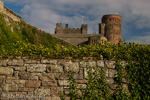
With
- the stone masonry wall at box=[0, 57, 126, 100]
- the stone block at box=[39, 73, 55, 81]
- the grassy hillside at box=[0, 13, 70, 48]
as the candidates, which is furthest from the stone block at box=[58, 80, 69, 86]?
the grassy hillside at box=[0, 13, 70, 48]

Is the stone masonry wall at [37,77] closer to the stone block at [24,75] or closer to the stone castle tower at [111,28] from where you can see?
the stone block at [24,75]

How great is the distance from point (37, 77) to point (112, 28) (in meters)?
52.7

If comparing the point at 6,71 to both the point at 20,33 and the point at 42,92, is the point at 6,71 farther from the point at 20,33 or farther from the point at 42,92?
the point at 20,33

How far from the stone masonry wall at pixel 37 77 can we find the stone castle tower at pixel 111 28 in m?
50.5

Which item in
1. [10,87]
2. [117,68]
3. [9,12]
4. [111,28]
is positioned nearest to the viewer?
[10,87]

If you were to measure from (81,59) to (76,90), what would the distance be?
3.14ft

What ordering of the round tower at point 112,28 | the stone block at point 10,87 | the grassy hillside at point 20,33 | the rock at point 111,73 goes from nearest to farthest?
the stone block at point 10,87, the rock at point 111,73, the grassy hillside at point 20,33, the round tower at point 112,28

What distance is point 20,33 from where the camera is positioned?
1218cm

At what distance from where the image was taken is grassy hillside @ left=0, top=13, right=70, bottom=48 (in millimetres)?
10002

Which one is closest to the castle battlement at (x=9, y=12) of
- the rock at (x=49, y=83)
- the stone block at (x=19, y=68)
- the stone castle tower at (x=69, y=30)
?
the stone block at (x=19, y=68)

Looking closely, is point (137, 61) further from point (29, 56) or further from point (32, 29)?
point (32, 29)

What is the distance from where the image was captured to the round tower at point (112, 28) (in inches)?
2153

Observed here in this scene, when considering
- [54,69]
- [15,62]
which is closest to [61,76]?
[54,69]

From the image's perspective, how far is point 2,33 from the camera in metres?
9.84
